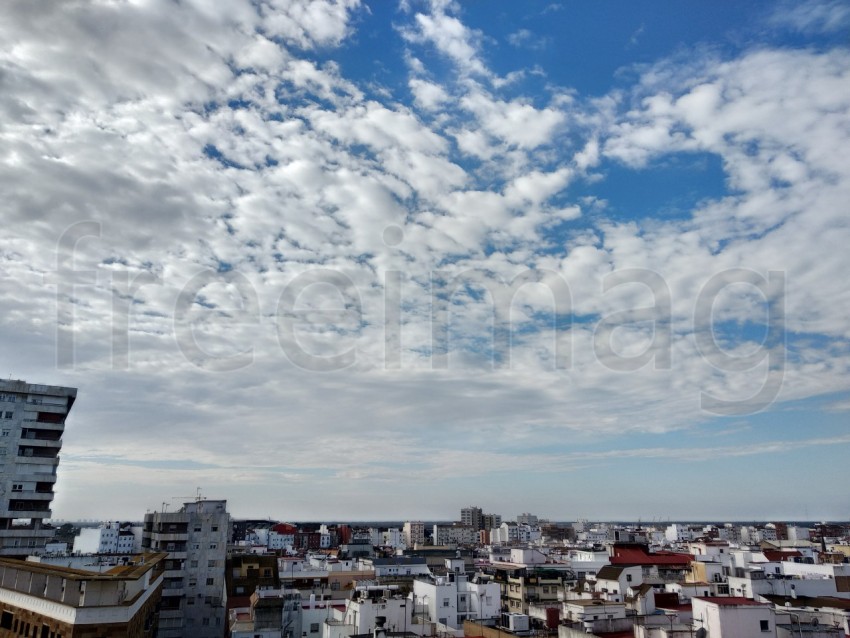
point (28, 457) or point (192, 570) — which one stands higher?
point (28, 457)

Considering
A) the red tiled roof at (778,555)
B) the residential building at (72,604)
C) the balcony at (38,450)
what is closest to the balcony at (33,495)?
the balcony at (38,450)

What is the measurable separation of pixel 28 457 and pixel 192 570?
30.8m

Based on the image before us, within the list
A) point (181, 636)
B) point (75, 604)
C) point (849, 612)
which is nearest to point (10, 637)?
point (75, 604)

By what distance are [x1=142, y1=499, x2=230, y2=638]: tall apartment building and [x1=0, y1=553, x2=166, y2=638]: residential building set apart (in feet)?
108

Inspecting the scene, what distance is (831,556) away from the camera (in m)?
108

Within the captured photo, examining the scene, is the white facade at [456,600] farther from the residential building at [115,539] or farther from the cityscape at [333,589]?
the residential building at [115,539]

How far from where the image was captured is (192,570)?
79875 millimetres

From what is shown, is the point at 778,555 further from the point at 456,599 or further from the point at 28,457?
the point at 28,457

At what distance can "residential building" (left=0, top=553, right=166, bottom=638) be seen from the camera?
124ft

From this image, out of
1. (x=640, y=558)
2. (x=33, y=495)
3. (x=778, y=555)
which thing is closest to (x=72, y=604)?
(x=33, y=495)

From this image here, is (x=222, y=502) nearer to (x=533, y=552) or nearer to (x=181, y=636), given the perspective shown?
(x=181, y=636)

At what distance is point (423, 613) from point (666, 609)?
24860mm

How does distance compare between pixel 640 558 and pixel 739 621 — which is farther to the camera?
pixel 640 558

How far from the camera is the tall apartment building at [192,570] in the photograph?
253 ft
